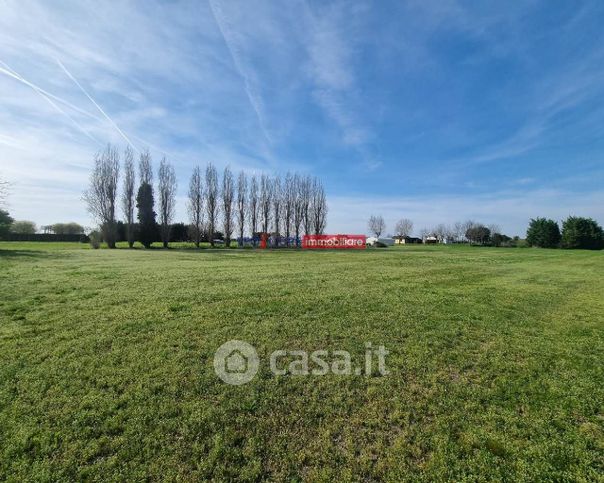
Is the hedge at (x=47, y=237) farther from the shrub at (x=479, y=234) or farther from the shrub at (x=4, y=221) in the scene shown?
the shrub at (x=479, y=234)

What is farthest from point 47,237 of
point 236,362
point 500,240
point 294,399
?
point 500,240

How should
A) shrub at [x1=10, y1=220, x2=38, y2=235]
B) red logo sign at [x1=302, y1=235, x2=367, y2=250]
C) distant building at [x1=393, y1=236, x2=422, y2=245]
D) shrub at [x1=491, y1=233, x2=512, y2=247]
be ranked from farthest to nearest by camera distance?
distant building at [x1=393, y1=236, x2=422, y2=245] → shrub at [x1=491, y1=233, x2=512, y2=247] → shrub at [x1=10, y1=220, x2=38, y2=235] → red logo sign at [x1=302, y1=235, x2=367, y2=250]

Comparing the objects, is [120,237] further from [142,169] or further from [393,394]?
[393,394]

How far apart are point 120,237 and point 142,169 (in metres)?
11.3

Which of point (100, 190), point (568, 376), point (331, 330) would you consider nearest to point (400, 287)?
point (331, 330)

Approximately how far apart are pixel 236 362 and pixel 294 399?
3.75ft

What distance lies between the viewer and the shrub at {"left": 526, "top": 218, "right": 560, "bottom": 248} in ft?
195

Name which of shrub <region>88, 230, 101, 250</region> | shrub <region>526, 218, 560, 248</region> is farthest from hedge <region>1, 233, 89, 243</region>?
shrub <region>526, 218, 560, 248</region>

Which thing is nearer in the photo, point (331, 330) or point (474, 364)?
point (474, 364)

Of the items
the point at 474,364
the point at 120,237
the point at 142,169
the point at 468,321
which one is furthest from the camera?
the point at 120,237

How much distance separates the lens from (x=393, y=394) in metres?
3.31

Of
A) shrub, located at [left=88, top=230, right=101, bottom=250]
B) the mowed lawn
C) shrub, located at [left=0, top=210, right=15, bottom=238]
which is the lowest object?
the mowed lawn

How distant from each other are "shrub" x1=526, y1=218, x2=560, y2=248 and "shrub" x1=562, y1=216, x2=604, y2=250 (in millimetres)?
2293

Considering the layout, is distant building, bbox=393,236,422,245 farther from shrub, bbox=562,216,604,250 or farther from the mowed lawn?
the mowed lawn
